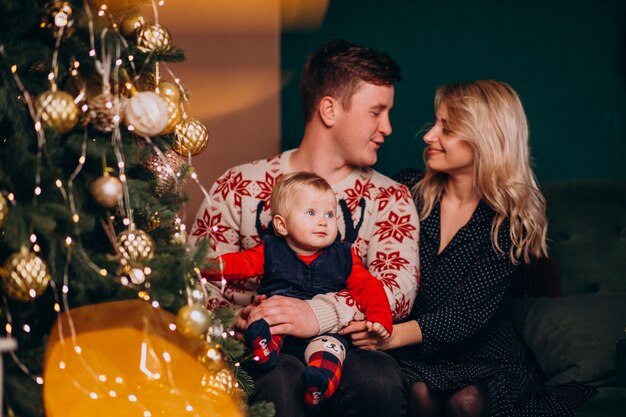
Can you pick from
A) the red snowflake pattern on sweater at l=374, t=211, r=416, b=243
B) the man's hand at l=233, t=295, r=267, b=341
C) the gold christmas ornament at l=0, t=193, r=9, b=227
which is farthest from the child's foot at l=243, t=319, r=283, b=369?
the gold christmas ornament at l=0, t=193, r=9, b=227

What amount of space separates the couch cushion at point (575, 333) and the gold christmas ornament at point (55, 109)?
167cm

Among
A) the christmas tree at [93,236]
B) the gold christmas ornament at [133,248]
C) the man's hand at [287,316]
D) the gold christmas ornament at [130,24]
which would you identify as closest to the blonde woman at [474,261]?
the man's hand at [287,316]

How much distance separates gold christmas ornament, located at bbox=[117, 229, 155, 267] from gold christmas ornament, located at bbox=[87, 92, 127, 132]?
23cm

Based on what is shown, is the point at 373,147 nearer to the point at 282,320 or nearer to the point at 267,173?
the point at 267,173

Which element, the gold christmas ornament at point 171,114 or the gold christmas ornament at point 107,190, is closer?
the gold christmas ornament at point 107,190

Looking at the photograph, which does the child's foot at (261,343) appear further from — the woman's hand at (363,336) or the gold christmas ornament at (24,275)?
the gold christmas ornament at (24,275)

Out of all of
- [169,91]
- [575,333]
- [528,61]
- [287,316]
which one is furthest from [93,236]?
[528,61]

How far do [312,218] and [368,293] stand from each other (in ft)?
0.87

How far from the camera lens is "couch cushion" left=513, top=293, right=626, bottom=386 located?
2.46m

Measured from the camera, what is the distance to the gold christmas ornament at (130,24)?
1.84 metres

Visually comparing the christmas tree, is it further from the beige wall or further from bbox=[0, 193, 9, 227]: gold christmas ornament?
the beige wall

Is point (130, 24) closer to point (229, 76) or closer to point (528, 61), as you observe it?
point (229, 76)

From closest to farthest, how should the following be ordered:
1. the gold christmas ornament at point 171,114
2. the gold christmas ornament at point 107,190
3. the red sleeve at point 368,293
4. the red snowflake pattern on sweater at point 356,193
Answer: the gold christmas ornament at point 107,190, the gold christmas ornament at point 171,114, the red sleeve at point 368,293, the red snowflake pattern on sweater at point 356,193

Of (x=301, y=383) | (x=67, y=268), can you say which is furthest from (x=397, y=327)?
(x=67, y=268)
